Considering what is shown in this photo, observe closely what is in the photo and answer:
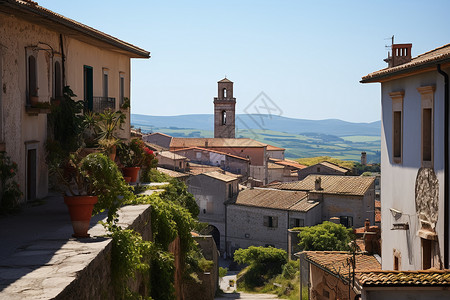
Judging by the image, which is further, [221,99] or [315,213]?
[221,99]

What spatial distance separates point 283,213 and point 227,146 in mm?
28511

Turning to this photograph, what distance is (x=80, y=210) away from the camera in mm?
6703

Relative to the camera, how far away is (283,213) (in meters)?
41.8

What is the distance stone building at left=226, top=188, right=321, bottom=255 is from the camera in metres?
41.5

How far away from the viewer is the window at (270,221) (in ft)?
139

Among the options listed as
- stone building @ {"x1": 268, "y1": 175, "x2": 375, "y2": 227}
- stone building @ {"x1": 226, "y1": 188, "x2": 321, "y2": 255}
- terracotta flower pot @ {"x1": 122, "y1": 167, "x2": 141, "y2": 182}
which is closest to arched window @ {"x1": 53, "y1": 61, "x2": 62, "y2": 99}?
terracotta flower pot @ {"x1": 122, "y1": 167, "x2": 141, "y2": 182}

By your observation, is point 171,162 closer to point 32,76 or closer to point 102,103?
point 102,103

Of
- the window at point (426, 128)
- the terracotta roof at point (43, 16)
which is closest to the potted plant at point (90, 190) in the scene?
the terracotta roof at point (43, 16)

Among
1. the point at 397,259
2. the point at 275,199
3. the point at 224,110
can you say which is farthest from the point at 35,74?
the point at 224,110

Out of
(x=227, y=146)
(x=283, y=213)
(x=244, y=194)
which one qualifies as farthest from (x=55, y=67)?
(x=227, y=146)

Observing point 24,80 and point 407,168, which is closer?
point 24,80

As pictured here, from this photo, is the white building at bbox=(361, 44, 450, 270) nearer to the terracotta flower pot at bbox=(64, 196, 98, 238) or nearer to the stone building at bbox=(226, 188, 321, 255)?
the terracotta flower pot at bbox=(64, 196, 98, 238)

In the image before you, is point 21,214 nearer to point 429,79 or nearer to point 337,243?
point 429,79

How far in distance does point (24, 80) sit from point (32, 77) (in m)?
0.43
